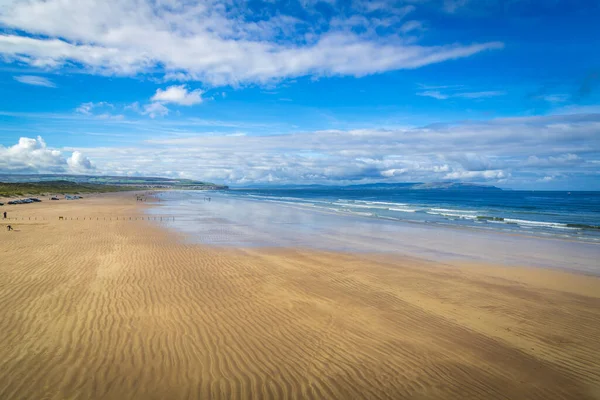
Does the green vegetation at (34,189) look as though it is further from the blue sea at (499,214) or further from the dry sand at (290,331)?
the dry sand at (290,331)

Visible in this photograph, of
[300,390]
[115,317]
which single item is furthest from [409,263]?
[115,317]

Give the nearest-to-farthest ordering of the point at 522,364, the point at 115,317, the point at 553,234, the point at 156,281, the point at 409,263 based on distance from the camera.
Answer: the point at 522,364 < the point at 115,317 < the point at 156,281 < the point at 409,263 < the point at 553,234

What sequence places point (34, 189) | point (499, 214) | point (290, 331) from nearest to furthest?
point (290, 331) < point (499, 214) < point (34, 189)

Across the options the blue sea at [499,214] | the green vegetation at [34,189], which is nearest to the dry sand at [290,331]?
the blue sea at [499,214]

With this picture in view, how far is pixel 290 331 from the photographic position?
862 centimetres

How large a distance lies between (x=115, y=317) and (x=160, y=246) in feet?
35.9

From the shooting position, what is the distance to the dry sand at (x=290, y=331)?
6.33 metres

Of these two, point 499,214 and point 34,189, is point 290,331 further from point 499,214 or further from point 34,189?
point 34,189

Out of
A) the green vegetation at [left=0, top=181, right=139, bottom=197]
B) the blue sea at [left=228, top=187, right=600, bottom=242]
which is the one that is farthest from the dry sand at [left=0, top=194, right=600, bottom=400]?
the green vegetation at [left=0, top=181, right=139, bottom=197]

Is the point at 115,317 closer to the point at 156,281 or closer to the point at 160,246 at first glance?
the point at 156,281

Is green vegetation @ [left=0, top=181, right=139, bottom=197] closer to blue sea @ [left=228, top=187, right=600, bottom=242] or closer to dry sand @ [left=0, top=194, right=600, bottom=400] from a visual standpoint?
blue sea @ [left=228, top=187, right=600, bottom=242]

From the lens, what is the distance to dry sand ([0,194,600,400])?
633cm

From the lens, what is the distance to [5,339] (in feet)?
25.1

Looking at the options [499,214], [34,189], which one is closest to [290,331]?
[499,214]
